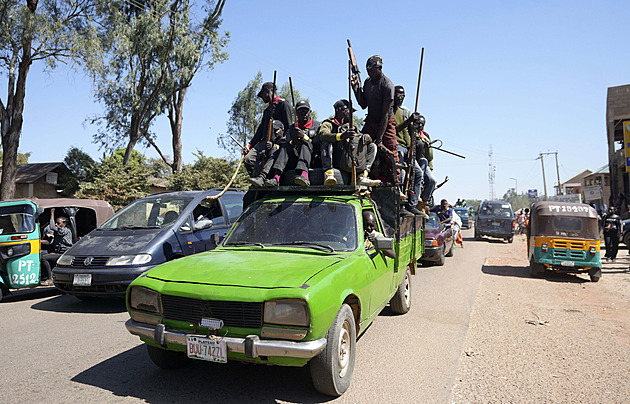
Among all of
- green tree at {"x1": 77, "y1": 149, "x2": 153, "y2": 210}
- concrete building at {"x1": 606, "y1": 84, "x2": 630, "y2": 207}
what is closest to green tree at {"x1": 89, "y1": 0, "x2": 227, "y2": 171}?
green tree at {"x1": 77, "y1": 149, "x2": 153, "y2": 210}

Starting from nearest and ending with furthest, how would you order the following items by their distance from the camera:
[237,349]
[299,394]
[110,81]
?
[237,349] < [299,394] < [110,81]

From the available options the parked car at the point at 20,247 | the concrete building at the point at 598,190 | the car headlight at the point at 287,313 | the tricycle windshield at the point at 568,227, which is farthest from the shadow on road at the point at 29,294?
the concrete building at the point at 598,190

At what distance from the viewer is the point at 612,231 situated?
1455 centimetres

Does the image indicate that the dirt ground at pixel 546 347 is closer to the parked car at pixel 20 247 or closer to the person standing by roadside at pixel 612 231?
the person standing by roadside at pixel 612 231

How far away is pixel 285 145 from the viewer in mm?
6344

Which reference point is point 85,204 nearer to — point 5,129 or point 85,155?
point 5,129

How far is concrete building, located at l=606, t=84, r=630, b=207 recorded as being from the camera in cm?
3134

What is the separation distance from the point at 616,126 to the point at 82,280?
3765 centimetres

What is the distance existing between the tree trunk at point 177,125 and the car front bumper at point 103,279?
2169cm

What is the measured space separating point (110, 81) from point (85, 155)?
10511mm

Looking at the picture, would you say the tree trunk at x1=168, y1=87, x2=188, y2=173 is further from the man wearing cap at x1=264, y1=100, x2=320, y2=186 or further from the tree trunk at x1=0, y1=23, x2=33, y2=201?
the man wearing cap at x1=264, y1=100, x2=320, y2=186

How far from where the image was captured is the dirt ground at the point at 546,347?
163 inches

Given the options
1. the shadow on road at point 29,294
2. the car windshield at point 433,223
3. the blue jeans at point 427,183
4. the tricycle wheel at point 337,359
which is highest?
the blue jeans at point 427,183

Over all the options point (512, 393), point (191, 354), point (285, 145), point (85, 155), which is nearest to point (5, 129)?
point (85, 155)
